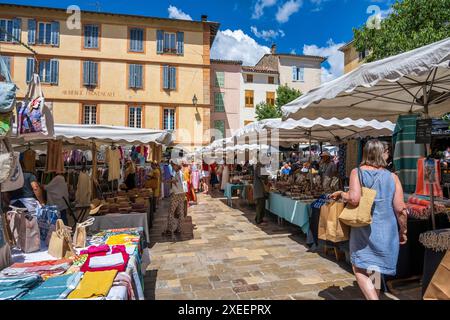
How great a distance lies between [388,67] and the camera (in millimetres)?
2887

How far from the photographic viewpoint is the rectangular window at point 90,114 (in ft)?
71.0

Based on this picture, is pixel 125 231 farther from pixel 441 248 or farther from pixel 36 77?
pixel 441 248

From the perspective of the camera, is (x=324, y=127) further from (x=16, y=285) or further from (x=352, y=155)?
(x=16, y=285)

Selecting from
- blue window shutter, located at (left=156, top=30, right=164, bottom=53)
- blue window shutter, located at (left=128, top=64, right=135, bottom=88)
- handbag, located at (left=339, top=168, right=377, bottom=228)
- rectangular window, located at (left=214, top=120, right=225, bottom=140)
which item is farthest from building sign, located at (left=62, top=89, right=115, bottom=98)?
handbag, located at (left=339, top=168, right=377, bottom=228)

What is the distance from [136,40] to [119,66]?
8.03 feet

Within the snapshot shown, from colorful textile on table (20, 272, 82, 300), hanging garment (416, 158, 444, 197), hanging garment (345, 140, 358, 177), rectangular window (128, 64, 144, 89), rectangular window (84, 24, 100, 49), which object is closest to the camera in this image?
colorful textile on table (20, 272, 82, 300)

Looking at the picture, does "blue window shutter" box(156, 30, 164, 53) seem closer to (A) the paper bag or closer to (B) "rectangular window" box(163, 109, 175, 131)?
(B) "rectangular window" box(163, 109, 175, 131)

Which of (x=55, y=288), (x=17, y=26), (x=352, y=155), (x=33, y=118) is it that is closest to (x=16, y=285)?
(x=55, y=288)

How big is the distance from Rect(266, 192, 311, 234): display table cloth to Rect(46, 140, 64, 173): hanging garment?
4872 millimetres

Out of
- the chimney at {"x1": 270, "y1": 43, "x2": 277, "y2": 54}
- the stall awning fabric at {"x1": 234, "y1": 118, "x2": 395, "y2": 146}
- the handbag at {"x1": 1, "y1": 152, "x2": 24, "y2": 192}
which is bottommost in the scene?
the handbag at {"x1": 1, "y1": 152, "x2": 24, "y2": 192}

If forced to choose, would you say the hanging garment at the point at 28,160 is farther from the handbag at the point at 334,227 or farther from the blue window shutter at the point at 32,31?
the blue window shutter at the point at 32,31

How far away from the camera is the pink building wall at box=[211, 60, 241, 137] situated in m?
27.9

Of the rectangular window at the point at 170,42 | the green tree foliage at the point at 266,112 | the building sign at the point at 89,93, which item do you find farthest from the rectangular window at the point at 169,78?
the green tree foliage at the point at 266,112

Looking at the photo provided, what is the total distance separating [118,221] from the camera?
5.13 metres
